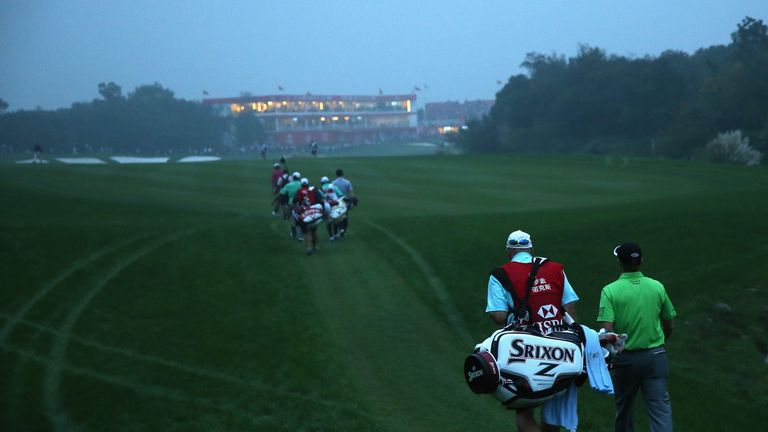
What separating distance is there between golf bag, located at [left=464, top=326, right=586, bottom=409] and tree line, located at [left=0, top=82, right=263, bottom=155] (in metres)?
110

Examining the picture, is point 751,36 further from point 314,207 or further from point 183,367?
point 183,367

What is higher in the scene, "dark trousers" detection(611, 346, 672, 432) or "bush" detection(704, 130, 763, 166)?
"dark trousers" detection(611, 346, 672, 432)

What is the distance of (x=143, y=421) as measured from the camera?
10.9 metres

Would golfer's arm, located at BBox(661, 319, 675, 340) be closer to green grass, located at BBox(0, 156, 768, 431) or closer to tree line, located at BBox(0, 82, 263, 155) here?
green grass, located at BBox(0, 156, 768, 431)

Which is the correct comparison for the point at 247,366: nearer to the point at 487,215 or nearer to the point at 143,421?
the point at 143,421

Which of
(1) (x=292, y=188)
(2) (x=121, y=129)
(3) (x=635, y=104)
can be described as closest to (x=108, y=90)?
(2) (x=121, y=129)

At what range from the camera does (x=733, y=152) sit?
203 feet

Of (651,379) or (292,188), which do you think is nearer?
(651,379)

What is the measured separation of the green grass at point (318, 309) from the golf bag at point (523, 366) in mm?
3559

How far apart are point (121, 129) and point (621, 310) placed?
128 meters

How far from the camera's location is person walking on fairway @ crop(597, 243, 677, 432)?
7977 millimetres

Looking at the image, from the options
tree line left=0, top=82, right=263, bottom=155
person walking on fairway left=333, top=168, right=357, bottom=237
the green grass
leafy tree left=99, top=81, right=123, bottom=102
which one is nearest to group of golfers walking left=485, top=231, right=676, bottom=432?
the green grass

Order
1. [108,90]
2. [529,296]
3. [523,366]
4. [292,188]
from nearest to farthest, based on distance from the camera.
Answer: [523,366] → [529,296] → [292,188] → [108,90]

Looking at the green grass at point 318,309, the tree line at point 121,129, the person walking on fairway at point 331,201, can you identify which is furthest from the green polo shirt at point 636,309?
the tree line at point 121,129
